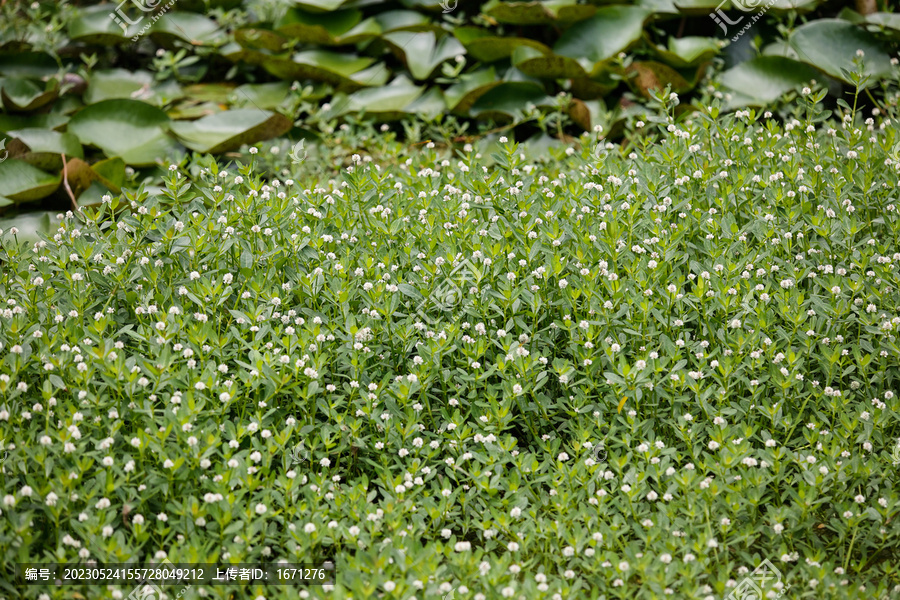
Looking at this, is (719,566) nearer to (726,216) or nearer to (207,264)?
(726,216)

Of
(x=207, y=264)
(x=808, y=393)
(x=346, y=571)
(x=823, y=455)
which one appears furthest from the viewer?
(x=207, y=264)

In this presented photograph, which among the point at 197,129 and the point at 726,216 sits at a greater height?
the point at 726,216

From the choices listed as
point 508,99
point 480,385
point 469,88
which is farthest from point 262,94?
point 480,385

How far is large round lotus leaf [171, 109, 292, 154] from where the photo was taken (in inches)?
175

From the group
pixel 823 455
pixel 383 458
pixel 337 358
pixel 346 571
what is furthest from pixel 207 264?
pixel 823 455

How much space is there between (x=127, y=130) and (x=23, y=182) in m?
0.70

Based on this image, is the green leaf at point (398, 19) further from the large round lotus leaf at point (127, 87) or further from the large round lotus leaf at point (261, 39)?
the large round lotus leaf at point (127, 87)

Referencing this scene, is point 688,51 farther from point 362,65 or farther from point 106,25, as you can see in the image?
point 106,25

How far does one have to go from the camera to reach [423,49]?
5.04m

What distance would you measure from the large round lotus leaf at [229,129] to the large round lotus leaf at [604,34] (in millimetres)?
1833

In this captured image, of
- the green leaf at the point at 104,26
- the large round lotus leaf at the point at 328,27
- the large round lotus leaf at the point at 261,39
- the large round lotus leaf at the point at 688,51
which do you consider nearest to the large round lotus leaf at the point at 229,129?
the large round lotus leaf at the point at 261,39

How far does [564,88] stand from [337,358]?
2825 millimetres

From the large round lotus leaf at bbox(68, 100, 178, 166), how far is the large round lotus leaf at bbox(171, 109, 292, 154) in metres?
0.11

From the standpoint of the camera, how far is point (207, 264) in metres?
2.84
